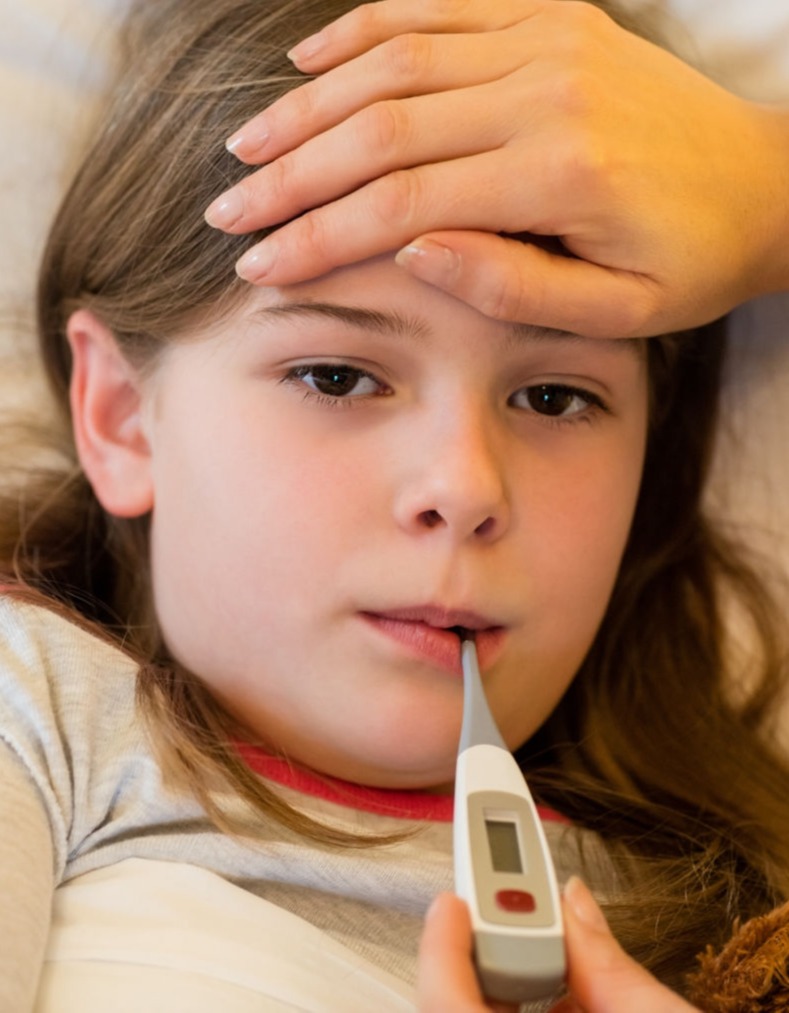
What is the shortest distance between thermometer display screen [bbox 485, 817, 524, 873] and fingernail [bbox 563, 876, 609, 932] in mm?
36

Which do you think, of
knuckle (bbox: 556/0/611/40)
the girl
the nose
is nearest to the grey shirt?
the girl

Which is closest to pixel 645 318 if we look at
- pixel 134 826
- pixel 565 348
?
pixel 565 348

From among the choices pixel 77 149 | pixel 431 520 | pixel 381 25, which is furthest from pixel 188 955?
pixel 77 149

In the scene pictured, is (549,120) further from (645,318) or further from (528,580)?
(528,580)

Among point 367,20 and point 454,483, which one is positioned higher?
point 367,20

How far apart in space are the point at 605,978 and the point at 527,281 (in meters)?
0.49

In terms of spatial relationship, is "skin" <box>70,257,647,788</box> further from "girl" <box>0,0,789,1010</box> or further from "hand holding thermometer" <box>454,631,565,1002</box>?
"hand holding thermometer" <box>454,631,565,1002</box>

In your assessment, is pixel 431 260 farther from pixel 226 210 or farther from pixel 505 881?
pixel 505 881

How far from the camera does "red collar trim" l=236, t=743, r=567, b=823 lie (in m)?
1.06

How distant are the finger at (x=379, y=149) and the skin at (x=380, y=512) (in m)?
→ 0.06

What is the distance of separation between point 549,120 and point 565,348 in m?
0.18

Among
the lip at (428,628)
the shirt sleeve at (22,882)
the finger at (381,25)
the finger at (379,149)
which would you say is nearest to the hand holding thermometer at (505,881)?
the lip at (428,628)

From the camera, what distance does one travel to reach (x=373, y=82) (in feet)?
3.20

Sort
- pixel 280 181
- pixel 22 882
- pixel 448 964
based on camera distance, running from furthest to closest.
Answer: pixel 280 181 → pixel 22 882 → pixel 448 964
